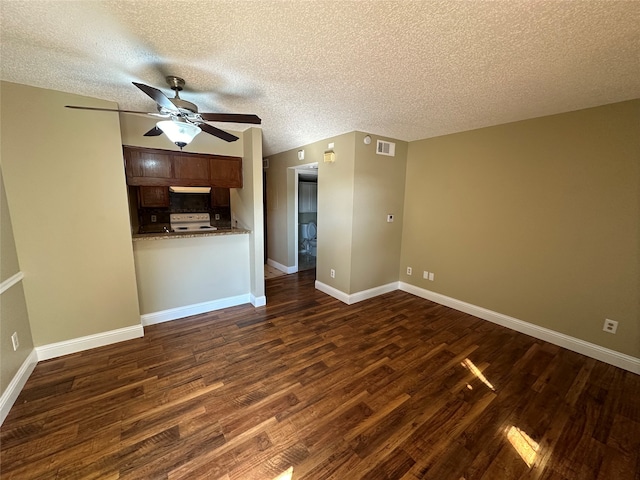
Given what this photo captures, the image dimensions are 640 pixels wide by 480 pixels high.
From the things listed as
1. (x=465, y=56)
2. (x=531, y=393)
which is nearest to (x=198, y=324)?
Result: (x=531, y=393)

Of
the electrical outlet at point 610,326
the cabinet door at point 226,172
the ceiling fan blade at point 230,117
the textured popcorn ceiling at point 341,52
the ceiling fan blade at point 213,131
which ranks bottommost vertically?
the electrical outlet at point 610,326

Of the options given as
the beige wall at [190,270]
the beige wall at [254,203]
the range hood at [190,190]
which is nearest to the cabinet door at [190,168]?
the beige wall at [254,203]

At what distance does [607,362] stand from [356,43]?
3.69m

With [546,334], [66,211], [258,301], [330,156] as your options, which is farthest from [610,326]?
[66,211]

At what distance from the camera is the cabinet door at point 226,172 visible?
3.37m

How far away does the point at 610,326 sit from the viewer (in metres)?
2.43

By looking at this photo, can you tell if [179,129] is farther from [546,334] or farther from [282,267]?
[546,334]

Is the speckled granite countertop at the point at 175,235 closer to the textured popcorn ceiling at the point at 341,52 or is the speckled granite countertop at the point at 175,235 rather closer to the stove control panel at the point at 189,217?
the textured popcorn ceiling at the point at 341,52

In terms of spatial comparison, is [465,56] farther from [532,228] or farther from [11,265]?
[11,265]

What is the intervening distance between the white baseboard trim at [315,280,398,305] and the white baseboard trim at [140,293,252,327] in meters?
1.24

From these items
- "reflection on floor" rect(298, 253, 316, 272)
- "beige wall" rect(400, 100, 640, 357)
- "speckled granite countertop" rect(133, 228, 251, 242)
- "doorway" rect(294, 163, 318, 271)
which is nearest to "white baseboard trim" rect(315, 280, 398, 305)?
"beige wall" rect(400, 100, 640, 357)

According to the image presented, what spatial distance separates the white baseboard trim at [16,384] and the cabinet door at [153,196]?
2886mm

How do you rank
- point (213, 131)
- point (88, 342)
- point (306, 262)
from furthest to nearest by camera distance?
point (306, 262) < point (88, 342) < point (213, 131)

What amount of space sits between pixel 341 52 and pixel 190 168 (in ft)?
7.86
